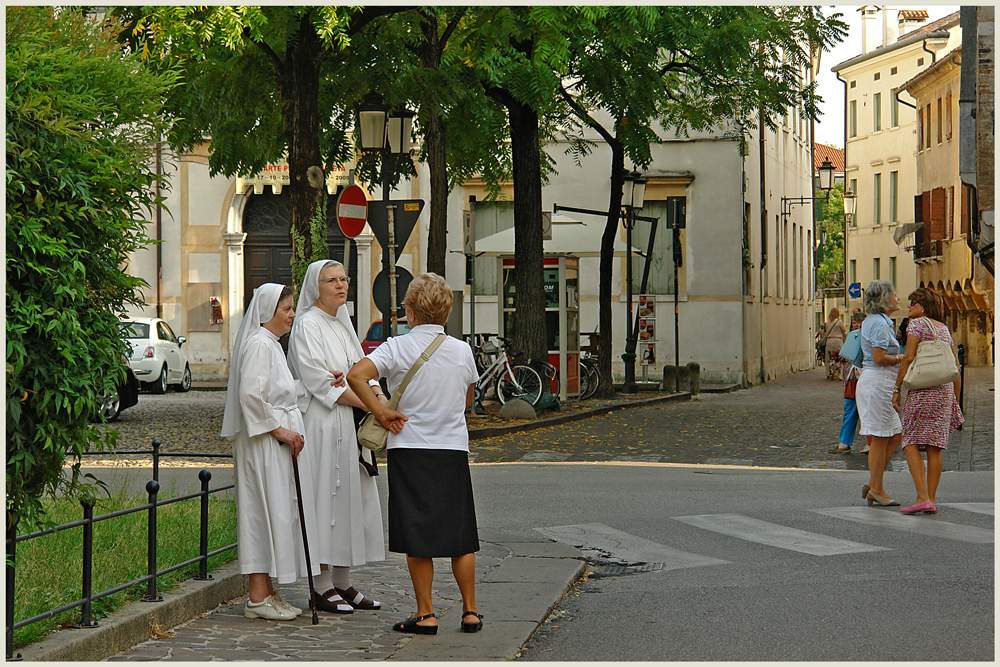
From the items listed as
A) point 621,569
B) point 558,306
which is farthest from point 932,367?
point 558,306

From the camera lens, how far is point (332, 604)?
26.6 feet

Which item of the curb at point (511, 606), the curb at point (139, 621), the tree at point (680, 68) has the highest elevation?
the tree at point (680, 68)

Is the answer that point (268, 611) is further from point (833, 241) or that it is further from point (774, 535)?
point (833, 241)

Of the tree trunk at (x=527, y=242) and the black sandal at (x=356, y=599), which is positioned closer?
the black sandal at (x=356, y=599)

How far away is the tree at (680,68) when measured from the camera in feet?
74.2

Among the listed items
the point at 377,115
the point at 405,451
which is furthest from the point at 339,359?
the point at 377,115

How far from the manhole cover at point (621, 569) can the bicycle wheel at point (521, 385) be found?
1377cm

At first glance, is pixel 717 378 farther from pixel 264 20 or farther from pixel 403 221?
pixel 264 20

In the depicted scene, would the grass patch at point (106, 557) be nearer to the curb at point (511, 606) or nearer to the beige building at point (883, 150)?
the curb at point (511, 606)

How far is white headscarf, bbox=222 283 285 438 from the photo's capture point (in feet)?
25.7

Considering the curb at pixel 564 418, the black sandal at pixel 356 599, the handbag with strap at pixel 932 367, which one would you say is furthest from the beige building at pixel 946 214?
the black sandal at pixel 356 599

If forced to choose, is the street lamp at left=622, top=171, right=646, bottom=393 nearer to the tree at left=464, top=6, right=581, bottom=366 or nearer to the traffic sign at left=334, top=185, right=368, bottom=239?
the tree at left=464, top=6, right=581, bottom=366

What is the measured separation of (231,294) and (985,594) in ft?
107

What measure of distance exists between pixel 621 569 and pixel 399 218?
28.9ft
